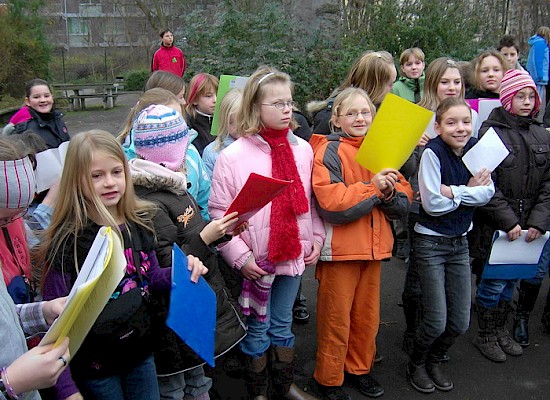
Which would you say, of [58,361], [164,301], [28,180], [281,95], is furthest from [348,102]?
[58,361]

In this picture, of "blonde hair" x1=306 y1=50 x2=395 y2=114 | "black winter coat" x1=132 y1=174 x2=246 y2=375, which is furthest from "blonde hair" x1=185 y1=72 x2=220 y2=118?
"black winter coat" x1=132 y1=174 x2=246 y2=375

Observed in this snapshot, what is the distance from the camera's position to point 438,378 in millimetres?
3637

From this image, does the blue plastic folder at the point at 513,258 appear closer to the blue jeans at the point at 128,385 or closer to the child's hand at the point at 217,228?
the child's hand at the point at 217,228

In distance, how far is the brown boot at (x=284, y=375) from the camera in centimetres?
333

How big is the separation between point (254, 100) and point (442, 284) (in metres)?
1.57

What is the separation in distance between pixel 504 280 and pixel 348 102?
5.58ft

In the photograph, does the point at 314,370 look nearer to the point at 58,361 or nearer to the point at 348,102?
the point at 348,102

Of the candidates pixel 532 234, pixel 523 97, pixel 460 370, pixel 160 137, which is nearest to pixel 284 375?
pixel 460 370

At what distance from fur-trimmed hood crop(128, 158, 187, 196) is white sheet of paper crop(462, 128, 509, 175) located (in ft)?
5.76

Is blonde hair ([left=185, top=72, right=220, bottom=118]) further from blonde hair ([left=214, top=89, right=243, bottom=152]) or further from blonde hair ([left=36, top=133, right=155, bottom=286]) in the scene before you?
blonde hair ([left=36, top=133, right=155, bottom=286])

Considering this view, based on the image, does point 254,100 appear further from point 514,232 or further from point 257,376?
point 514,232

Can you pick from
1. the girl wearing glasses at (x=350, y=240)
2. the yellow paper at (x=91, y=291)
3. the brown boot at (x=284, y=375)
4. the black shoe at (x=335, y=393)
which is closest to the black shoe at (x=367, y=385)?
the girl wearing glasses at (x=350, y=240)

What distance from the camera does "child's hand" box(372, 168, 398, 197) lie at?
3.14 metres

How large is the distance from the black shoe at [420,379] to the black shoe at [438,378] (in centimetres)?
3
